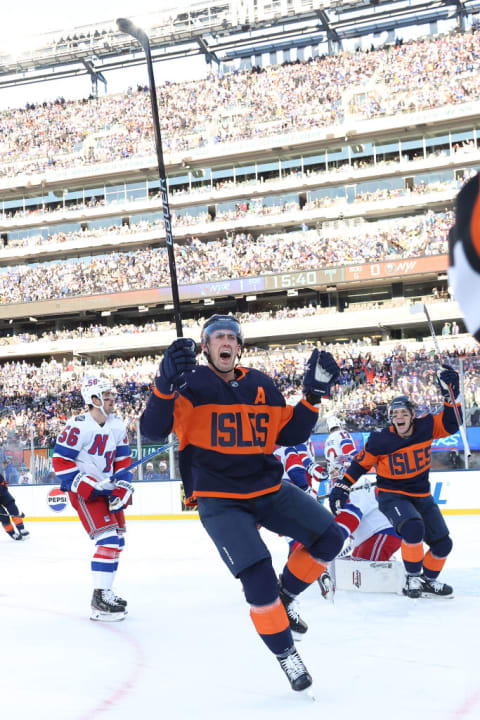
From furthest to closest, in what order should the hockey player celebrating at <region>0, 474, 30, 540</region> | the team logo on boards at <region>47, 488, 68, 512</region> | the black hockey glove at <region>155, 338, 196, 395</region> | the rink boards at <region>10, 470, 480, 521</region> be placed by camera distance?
the team logo on boards at <region>47, 488, 68, 512</region> < the rink boards at <region>10, 470, 480, 521</region> < the hockey player celebrating at <region>0, 474, 30, 540</region> < the black hockey glove at <region>155, 338, 196, 395</region>

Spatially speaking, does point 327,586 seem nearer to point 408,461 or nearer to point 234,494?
point 408,461

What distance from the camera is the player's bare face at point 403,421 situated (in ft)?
19.1

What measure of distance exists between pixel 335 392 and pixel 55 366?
677 inches

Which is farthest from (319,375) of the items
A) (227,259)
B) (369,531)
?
(227,259)

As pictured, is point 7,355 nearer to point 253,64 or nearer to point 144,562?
point 253,64

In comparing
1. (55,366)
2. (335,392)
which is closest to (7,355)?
(55,366)

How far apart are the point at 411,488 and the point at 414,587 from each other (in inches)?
28.4

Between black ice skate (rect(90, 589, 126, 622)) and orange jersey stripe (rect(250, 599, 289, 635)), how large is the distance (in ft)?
7.23

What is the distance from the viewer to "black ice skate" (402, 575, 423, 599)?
5.46 m

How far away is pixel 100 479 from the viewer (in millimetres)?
5680

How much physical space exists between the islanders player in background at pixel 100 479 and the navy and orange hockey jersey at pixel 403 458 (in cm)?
174

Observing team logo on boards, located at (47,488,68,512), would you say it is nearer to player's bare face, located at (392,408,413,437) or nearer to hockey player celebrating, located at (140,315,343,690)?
player's bare face, located at (392,408,413,437)

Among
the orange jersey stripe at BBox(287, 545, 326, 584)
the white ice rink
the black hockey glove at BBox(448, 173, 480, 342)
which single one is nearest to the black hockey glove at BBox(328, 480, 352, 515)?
the white ice rink

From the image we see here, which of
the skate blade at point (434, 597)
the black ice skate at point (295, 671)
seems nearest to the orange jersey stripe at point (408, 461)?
the skate blade at point (434, 597)
